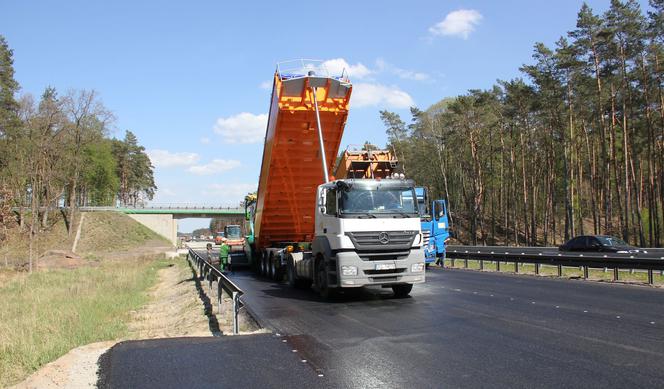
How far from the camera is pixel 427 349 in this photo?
6934 millimetres

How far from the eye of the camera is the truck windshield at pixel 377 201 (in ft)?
38.5

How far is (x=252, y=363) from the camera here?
6348 millimetres

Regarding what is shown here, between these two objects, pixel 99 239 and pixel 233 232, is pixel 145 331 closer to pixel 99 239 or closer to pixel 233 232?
pixel 233 232

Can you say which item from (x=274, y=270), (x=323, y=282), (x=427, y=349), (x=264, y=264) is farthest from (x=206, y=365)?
(x=264, y=264)

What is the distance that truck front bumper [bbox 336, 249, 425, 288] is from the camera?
1149 cm

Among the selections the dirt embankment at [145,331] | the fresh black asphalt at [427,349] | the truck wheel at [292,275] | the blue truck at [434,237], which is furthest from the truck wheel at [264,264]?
the fresh black asphalt at [427,349]

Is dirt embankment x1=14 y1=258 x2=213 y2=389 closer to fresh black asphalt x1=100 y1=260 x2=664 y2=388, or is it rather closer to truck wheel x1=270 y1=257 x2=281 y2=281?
fresh black asphalt x1=100 y1=260 x2=664 y2=388

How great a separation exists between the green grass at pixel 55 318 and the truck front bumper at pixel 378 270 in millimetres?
4588

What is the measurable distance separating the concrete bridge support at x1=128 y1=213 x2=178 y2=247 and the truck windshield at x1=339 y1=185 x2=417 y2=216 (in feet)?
210

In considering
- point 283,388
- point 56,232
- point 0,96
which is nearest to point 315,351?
point 283,388

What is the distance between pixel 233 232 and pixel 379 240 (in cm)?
2273

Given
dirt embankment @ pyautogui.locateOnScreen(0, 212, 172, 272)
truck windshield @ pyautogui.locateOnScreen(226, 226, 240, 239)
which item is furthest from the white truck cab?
dirt embankment @ pyautogui.locateOnScreen(0, 212, 172, 272)

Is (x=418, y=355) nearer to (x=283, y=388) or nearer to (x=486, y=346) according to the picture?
(x=486, y=346)

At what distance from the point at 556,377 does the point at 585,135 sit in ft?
151
